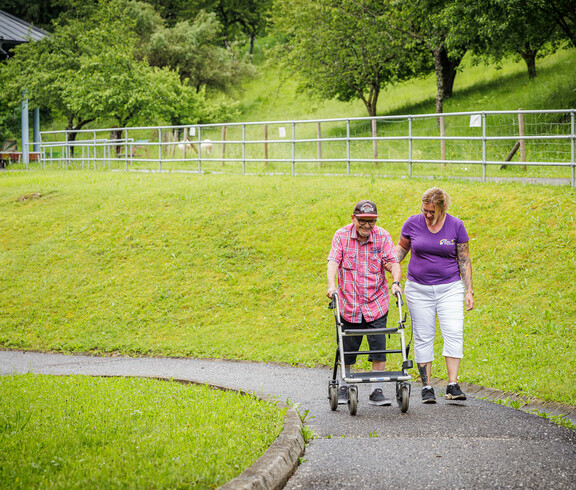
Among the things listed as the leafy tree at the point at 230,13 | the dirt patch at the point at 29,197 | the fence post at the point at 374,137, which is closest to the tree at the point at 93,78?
the dirt patch at the point at 29,197

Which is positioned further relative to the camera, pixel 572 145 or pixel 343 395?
pixel 572 145

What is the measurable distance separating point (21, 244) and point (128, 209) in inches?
108

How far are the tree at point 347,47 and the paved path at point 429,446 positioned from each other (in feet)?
85.9

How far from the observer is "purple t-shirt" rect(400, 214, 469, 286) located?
684cm

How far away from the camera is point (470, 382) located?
26.9 ft

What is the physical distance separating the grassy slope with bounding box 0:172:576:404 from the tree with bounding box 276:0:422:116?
15.1 metres

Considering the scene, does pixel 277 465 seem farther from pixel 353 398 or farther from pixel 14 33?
pixel 14 33

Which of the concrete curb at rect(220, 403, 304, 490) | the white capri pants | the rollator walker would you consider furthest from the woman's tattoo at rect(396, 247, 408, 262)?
the concrete curb at rect(220, 403, 304, 490)

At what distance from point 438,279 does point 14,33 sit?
136 ft

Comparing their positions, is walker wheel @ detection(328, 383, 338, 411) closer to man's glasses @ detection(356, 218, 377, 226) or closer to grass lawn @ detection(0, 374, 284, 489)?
grass lawn @ detection(0, 374, 284, 489)

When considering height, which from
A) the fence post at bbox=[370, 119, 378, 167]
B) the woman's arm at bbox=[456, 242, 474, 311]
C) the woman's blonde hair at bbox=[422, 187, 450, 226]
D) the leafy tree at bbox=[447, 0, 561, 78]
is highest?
the leafy tree at bbox=[447, 0, 561, 78]

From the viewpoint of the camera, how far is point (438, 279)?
6.89 metres

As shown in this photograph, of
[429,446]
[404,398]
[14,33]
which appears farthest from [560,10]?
[14,33]

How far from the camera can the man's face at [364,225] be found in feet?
21.7
